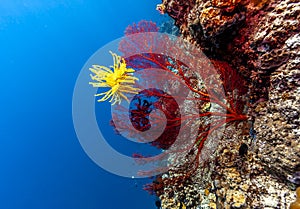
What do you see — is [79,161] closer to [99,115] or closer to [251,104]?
Result: [99,115]

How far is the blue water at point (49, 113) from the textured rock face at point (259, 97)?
12115mm

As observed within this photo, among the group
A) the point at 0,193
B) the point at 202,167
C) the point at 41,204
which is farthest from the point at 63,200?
the point at 202,167

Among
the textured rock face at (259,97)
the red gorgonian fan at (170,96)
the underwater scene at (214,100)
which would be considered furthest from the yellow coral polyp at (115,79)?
the textured rock face at (259,97)

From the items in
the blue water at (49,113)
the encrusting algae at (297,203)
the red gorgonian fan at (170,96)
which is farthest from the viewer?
the blue water at (49,113)

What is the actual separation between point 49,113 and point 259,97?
24.8 meters

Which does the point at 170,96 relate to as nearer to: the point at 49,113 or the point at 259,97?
the point at 259,97

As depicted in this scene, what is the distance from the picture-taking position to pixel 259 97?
2469mm

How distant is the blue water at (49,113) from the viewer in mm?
19781

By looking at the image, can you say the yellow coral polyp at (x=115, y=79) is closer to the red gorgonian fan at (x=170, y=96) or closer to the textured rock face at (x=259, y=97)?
the red gorgonian fan at (x=170, y=96)

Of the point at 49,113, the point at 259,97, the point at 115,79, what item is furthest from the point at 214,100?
the point at 49,113

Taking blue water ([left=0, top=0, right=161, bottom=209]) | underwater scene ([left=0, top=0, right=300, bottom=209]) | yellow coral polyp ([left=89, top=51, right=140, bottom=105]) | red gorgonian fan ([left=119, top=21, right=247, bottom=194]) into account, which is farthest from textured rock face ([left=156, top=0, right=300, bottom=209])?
blue water ([left=0, top=0, right=161, bottom=209])

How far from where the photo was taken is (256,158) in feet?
7.84

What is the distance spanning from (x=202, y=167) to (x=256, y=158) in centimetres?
133

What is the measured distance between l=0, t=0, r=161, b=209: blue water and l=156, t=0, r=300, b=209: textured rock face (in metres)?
12.1
